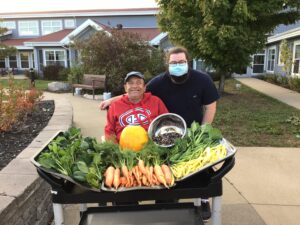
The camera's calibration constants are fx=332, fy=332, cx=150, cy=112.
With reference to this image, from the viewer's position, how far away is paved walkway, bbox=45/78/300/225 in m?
3.52

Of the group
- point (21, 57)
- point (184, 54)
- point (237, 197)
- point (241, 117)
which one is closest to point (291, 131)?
point (241, 117)

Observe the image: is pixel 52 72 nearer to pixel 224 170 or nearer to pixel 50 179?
pixel 50 179

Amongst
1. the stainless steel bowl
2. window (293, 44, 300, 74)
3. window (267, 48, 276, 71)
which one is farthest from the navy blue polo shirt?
window (267, 48, 276, 71)

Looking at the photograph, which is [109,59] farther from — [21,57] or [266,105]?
[21,57]

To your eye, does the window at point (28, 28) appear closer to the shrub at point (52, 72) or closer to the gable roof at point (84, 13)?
the gable roof at point (84, 13)

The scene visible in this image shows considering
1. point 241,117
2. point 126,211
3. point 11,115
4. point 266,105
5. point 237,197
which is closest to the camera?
point 126,211

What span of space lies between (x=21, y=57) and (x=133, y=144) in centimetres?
3450

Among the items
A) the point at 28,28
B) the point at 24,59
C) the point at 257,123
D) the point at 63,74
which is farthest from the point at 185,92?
the point at 28,28

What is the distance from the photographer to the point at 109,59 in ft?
46.1

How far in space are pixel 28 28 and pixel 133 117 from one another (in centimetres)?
3449

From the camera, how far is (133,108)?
2910 millimetres

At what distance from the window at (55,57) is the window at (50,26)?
4660mm

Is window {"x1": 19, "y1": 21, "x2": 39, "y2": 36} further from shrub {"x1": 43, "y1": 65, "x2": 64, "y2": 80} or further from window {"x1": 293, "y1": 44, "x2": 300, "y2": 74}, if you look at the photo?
window {"x1": 293, "y1": 44, "x2": 300, "y2": 74}

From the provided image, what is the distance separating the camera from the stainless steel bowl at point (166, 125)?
2479 mm
